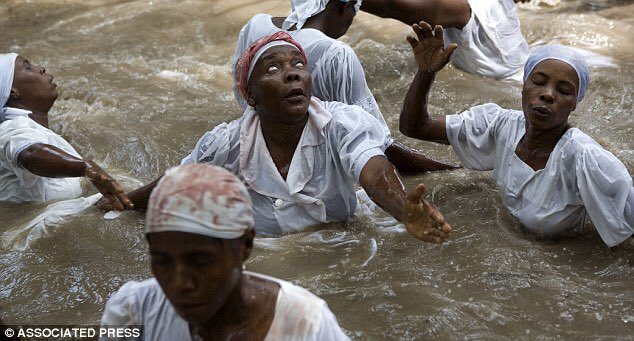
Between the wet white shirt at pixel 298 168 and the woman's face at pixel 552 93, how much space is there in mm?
729

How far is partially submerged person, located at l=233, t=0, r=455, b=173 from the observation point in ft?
16.2

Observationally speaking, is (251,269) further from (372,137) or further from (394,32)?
(394,32)

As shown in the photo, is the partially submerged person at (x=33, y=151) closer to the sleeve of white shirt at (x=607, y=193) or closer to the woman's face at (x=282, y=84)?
the woman's face at (x=282, y=84)

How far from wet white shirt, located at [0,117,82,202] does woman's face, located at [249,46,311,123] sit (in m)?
1.45

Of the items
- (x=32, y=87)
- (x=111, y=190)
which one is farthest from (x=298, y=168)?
(x=32, y=87)

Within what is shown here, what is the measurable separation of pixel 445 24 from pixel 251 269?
3.33 meters

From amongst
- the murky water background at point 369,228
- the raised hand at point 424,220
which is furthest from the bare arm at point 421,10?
the raised hand at point 424,220

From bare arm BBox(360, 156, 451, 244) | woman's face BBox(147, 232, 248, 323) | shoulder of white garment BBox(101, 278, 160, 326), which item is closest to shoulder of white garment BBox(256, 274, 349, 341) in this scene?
woman's face BBox(147, 232, 248, 323)

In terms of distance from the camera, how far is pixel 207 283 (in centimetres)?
233

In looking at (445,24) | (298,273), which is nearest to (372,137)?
(298,273)

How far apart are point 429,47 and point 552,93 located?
0.62 m

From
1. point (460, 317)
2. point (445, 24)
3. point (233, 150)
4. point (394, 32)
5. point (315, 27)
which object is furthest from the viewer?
point (394, 32)

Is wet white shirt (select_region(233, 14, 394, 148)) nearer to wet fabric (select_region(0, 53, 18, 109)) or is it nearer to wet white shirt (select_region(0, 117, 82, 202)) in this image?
wet white shirt (select_region(0, 117, 82, 202))

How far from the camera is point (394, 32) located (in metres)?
7.80
